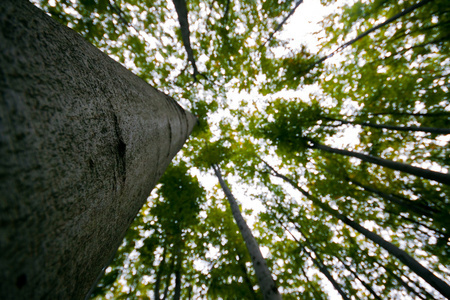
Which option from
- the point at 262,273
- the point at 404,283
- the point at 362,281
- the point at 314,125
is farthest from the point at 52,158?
the point at 404,283

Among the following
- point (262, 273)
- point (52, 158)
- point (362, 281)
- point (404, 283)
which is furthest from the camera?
point (362, 281)

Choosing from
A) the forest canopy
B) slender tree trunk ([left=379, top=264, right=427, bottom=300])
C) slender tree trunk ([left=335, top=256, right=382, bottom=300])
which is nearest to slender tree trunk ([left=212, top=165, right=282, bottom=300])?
the forest canopy

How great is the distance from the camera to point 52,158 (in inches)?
12.3

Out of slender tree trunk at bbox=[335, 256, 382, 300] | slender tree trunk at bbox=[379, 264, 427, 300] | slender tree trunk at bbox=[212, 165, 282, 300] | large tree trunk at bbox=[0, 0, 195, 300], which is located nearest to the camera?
large tree trunk at bbox=[0, 0, 195, 300]

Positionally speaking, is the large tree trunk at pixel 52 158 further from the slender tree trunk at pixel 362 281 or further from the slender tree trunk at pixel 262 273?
the slender tree trunk at pixel 362 281

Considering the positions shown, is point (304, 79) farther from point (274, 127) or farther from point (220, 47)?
point (220, 47)

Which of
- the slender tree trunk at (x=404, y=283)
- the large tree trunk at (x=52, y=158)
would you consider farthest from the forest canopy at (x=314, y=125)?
the large tree trunk at (x=52, y=158)

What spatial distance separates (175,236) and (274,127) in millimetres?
4999

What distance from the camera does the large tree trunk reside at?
0.24 meters

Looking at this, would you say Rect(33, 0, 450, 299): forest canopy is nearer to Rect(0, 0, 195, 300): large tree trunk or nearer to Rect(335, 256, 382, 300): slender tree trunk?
Rect(335, 256, 382, 300): slender tree trunk

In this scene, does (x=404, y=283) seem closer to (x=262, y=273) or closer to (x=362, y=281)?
(x=362, y=281)

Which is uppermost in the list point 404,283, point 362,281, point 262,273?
point 262,273

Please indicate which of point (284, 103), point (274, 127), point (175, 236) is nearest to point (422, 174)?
point (274, 127)

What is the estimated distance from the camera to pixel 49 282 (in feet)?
1.01
